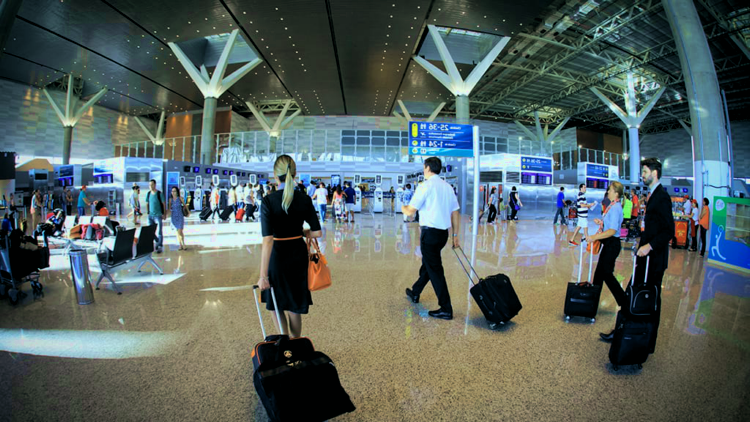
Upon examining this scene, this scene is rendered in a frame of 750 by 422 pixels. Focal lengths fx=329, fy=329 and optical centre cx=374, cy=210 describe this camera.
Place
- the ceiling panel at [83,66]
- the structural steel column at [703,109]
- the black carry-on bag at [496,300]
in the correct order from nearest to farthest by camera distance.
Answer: the black carry-on bag at [496,300], the structural steel column at [703,109], the ceiling panel at [83,66]

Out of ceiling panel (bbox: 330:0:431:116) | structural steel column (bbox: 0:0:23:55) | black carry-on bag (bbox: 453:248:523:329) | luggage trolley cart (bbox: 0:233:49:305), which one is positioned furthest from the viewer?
ceiling panel (bbox: 330:0:431:116)

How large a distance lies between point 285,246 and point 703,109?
38.4 feet

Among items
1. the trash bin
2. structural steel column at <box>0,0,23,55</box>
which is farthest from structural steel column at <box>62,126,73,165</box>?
the trash bin

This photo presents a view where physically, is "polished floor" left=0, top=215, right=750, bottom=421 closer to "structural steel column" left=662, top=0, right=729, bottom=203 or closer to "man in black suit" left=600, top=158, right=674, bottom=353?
"man in black suit" left=600, top=158, right=674, bottom=353

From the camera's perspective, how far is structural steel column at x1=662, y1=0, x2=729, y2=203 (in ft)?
28.3

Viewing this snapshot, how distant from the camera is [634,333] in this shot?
245cm

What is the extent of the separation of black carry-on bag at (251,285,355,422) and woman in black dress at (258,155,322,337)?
0.65 m

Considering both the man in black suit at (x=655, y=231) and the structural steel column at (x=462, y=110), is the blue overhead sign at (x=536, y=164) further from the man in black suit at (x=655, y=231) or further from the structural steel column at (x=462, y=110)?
the man in black suit at (x=655, y=231)

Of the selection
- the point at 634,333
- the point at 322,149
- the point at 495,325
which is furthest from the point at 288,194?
the point at 322,149

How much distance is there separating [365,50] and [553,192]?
569 inches

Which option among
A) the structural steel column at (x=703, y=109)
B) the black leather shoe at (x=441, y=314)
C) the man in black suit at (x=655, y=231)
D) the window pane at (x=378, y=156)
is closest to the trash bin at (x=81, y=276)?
the black leather shoe at (x=441, y=314)

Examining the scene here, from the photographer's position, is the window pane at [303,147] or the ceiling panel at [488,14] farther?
the window pane at [303,147]

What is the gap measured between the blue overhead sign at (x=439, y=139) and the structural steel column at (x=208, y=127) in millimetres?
16039

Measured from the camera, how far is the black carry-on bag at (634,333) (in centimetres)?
245
